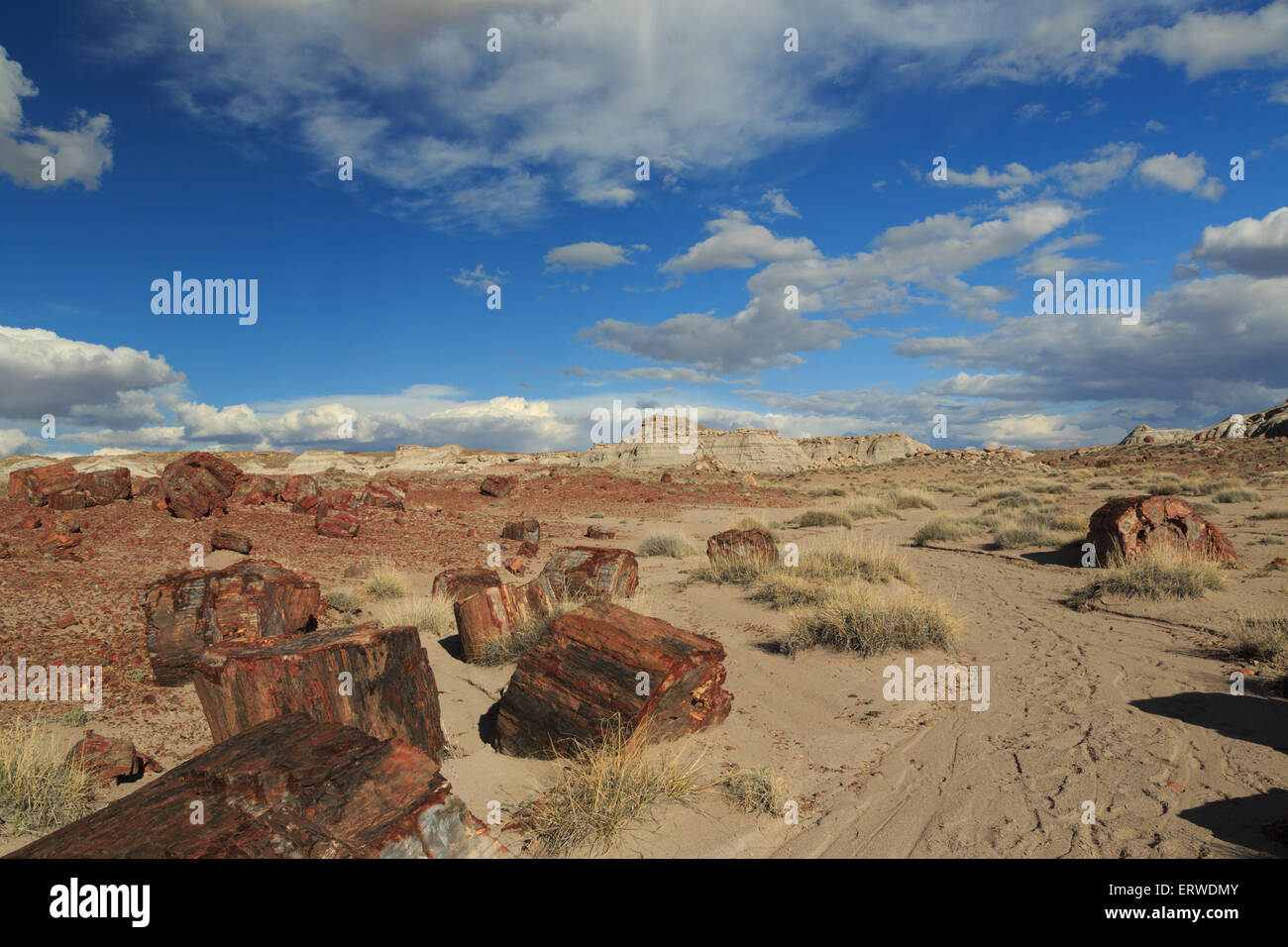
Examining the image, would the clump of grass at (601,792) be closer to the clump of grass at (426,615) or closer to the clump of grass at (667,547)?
the clump of grass at (426,615)

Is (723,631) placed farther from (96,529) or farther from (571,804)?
(96,529)

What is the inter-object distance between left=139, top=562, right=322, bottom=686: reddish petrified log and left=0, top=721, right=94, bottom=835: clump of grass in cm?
229

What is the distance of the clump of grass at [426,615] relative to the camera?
30.3 ft

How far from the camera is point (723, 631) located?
8953 mm

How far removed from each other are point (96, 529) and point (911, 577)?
16.4 m

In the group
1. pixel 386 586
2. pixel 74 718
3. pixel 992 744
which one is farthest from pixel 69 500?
pixel 992 744

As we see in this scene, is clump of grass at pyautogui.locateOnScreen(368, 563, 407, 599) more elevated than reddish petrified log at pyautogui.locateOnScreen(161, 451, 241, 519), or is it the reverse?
reddish petrified log at pyautogui.locateOnScreen(161, 451, 241, 519)

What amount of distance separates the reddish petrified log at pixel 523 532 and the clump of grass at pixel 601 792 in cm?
1394

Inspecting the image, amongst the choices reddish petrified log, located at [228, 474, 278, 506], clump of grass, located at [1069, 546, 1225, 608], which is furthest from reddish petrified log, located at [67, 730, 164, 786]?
reddish petrified log, located at [228, 474, 278, 506]

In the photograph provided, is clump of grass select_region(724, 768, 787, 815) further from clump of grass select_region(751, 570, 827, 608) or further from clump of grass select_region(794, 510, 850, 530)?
clump of grass select_region(794, 510, 850, 530)

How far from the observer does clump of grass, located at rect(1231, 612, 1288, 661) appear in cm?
663
